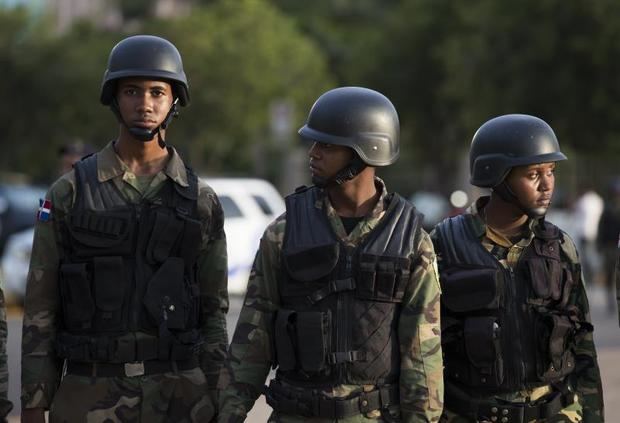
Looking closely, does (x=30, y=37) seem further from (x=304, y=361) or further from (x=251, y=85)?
(x=304, y=361)

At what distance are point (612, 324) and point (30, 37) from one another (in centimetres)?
3011

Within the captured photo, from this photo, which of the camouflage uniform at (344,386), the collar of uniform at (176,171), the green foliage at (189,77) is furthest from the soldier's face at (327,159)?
the green foliage at (189,77)

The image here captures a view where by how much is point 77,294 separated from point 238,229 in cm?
1264

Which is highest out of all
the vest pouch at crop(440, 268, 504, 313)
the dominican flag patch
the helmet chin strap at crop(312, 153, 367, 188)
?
the helmet chin strap at crop(312, 153, 367, 188)

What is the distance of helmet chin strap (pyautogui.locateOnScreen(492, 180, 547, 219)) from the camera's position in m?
6.05

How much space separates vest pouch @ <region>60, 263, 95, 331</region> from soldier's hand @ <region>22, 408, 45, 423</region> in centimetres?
35

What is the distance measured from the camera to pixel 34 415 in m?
5.59

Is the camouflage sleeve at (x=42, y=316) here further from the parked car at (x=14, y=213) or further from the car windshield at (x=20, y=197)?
the car windshield at (x=20, y=197)

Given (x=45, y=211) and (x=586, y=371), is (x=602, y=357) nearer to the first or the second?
(x=586, y=371)

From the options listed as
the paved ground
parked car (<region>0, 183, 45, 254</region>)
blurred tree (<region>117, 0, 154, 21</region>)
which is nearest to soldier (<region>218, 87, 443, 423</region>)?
the paved ground

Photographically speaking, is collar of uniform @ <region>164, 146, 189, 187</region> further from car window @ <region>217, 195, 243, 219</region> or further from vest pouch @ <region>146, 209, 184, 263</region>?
car window @ <region>217, 195, 243, 219</region>

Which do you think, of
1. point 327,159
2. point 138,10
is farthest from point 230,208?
point 138,10

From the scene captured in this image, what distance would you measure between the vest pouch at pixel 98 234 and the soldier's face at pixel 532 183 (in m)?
1.59

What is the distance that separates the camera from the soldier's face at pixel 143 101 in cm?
580
